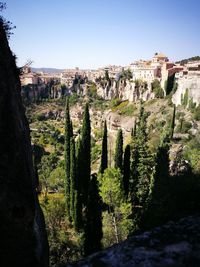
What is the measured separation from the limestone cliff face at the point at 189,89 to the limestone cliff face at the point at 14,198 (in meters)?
51.8

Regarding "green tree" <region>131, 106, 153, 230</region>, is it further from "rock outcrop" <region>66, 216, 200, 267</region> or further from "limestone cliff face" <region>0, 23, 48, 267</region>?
"rock outcrop" <region>66, 216, 200, 267</region>

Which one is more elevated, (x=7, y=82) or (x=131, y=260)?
(x=7, y=82)

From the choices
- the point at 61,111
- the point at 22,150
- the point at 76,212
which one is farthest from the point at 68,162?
the point at 61,111

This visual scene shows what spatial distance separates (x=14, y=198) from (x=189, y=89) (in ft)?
187

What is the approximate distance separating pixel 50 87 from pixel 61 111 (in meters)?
32.8

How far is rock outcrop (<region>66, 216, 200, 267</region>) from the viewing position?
3.35m

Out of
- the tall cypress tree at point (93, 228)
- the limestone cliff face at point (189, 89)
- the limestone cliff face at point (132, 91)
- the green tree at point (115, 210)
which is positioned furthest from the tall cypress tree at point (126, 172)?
the limestone cliff face at point (132, 91)

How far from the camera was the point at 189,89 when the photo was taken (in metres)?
58.8

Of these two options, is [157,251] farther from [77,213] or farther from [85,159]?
[85,159]

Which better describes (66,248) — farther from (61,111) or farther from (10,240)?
(61,111)

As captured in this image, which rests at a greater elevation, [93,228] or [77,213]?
[93,228]

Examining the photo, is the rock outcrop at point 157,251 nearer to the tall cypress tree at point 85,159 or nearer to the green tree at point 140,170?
the green tree at point 140,170

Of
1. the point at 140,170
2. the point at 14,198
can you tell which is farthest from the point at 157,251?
the point at 140,170

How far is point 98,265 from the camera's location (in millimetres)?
3418
